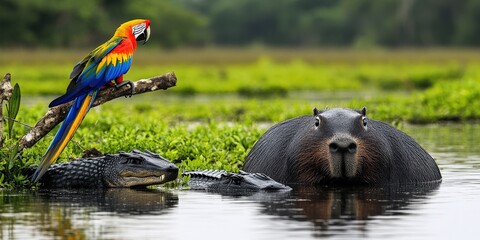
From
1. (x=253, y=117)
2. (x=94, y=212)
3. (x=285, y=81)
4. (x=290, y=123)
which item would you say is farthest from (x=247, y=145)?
(x=285, y=81)

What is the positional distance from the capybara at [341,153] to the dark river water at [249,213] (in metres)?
0.15

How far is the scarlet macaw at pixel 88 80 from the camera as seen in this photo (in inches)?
381

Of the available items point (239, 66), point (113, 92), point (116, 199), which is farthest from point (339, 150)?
point (239, 66)

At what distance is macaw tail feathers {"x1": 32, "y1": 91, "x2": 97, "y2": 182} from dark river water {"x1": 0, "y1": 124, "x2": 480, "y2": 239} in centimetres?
31

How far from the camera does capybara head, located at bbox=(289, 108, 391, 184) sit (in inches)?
376

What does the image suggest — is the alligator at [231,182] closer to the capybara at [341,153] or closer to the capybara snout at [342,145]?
the capybara at [341,153]

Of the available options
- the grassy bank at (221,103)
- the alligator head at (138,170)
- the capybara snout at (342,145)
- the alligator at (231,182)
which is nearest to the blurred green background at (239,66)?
the grassy bank at (221,103)

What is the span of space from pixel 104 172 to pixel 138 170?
13.2 inches

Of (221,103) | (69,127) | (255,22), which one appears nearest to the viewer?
(69,127)

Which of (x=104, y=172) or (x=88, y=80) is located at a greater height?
(x=88, y=80)

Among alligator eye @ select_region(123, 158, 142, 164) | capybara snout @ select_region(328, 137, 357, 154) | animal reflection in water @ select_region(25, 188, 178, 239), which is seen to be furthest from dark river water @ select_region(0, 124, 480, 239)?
capybara snout @ select_region(328, 137, 357, 154)

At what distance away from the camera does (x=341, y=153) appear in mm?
9523

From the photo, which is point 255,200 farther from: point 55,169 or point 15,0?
point 15,0

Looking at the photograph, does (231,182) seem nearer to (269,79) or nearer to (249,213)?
(249,213)
